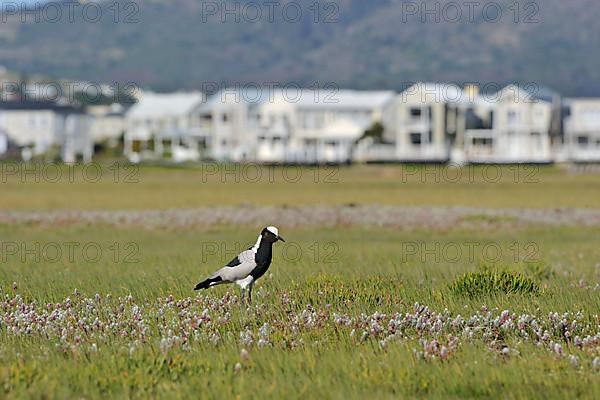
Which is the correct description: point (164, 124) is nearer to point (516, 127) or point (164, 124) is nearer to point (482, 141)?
point (482, 141)

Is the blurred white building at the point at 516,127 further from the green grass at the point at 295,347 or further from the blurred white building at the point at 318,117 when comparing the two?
the green grass at the point at 295,347

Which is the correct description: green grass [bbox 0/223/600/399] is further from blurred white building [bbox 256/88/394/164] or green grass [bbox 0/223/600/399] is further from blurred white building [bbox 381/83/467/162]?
blurred white building [bbox 256/88/394/164]

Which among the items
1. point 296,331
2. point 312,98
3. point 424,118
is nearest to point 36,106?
point 312,98

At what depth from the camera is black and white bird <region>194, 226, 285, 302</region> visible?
50.3 feet

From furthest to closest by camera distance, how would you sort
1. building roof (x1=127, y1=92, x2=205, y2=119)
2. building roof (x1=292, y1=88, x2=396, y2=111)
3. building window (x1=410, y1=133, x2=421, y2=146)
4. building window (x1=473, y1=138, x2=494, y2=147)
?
building roof (x1=127, y1=92, x2=205, y2=119) → building roof (x1=292, y1=88, x2=396, y2=111) → building window (x1=473, y1=138, x2=494, y2=147) → building window (x1=410, y1=133, x2=421, y2=146)

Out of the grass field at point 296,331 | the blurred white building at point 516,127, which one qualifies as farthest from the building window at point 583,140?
the grass field at point 296,331

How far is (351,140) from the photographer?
146250 millimetres

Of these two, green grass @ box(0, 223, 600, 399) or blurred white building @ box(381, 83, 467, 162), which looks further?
blurred white building @ box(381, 83, 467, 162)

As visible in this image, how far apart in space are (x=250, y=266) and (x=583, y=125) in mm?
138999

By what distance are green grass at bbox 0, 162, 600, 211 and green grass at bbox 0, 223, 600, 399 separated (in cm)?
3298

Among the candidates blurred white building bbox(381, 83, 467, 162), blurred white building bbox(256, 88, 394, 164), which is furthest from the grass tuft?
blurred white building bbox(381, 83, 467, 162)

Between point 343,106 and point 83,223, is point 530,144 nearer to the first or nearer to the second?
point 343,106

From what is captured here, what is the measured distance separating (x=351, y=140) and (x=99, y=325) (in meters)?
133

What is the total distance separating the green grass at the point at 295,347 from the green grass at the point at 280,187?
108 ft
